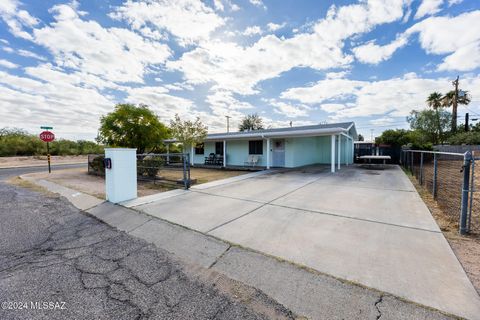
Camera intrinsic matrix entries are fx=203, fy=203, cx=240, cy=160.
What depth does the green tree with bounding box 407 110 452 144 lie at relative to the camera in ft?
96.7

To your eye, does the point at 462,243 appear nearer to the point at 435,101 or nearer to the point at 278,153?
the point at 278,153

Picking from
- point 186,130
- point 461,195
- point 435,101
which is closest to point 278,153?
point 186,130

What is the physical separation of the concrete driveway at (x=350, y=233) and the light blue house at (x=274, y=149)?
23.5 ft

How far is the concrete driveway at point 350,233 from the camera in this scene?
7.10ft

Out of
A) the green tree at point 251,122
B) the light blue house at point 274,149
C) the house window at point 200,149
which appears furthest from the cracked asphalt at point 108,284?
the green tree at point 251,122

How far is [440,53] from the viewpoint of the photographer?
39.4 feet

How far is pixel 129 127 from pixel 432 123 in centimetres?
3971

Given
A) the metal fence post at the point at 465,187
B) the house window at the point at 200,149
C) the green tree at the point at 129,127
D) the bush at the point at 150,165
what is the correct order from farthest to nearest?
the house window at the point at 200,149
the green tree at the point at 129,127
the bush at the point at 150,165
the metal fence post at the point at 465,187

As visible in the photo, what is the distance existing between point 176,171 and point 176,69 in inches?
255


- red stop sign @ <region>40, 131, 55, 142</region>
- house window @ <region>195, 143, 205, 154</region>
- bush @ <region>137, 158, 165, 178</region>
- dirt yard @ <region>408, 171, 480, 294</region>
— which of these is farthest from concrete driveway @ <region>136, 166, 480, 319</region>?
red stop sign @ <region>40, 131, 55, 142</region>

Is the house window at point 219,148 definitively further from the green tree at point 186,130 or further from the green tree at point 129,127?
the green tree at point 186,130

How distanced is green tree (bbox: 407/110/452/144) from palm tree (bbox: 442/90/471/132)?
277 centimetres

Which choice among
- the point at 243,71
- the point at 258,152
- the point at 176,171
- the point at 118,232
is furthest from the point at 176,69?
the point at 118,232

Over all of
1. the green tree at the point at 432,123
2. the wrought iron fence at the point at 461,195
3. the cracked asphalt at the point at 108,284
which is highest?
the green tree at the point at 432,123
